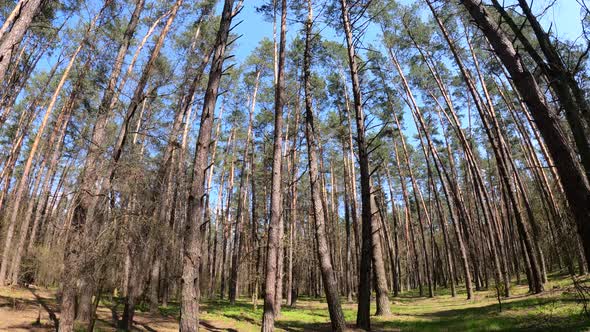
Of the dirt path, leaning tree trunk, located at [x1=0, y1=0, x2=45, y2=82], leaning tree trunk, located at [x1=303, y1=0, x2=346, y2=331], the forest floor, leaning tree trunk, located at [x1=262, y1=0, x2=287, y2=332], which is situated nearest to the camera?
leaning tree trunk, located at [x1=0, y1=0, x2=45, y2=82]

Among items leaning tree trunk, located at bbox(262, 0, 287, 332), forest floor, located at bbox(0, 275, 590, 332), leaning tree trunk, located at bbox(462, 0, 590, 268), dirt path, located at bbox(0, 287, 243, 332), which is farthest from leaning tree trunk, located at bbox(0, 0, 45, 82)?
leaning tree trunk, located at bbox(462, 0, 590, 268)

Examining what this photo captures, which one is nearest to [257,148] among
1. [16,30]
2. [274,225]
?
[274,225]

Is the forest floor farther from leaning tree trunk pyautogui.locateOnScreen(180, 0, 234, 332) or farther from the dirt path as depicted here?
leaning tree trunk pyautogui.locateOnScreen(180, 0, 234, 332)

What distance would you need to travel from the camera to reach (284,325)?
11.1 meters

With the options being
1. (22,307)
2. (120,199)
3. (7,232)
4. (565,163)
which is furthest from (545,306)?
(7,232)

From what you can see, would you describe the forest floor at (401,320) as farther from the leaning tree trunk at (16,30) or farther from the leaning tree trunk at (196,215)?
the leaning tree trunk at (16,30)

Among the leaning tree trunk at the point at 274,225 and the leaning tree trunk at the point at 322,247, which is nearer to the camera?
the leaning tree trunk at the point at 322,247

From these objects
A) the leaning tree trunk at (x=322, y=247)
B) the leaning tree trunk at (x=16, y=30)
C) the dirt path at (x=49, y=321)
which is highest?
the leaning tree trunk at (x=16, y=30)

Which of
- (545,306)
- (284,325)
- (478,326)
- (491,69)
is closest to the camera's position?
(478,326)

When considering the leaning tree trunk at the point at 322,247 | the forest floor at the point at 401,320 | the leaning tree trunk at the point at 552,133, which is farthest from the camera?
the leaning tree trunk at the point at 322,247

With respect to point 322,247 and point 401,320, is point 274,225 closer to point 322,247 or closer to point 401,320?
A: point 322,247

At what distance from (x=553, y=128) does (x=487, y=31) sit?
1.78 meters

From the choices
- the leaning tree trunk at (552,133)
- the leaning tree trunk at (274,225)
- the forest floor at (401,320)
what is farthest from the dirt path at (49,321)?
the leaning tree trunk at (552,133)

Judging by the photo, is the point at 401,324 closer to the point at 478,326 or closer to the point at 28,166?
the point at 478,326
